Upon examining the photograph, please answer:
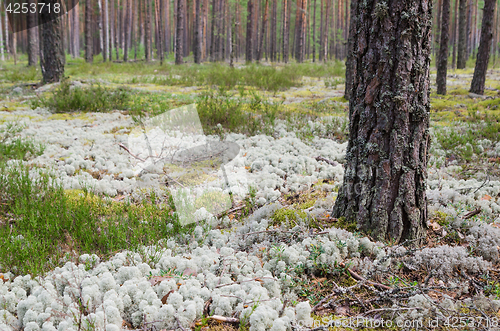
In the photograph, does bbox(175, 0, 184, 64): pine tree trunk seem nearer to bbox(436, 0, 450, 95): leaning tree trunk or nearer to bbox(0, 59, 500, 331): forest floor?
bbox(436, 0, 450, 95): leaning tree trunk

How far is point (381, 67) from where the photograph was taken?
2.33 meters

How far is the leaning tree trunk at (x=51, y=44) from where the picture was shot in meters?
9.11

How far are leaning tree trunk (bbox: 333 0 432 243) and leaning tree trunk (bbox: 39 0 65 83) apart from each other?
9.73 metres

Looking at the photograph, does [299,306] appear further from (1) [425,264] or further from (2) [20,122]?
(2) [20,122]

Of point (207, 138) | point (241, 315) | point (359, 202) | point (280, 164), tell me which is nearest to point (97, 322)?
point (241, 315)

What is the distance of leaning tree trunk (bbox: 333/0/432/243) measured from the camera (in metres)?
2.27

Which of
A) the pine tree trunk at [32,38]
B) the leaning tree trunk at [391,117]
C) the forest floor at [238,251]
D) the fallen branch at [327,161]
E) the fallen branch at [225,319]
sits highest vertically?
the pine tree trunk at [32,38]

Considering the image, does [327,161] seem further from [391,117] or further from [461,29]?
[461,29]

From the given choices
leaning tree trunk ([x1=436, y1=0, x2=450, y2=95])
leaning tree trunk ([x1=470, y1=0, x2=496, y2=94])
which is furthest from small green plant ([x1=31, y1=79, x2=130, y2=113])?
leaning tree trunk ([x1=470, y1=0, x2=496, y2=94])

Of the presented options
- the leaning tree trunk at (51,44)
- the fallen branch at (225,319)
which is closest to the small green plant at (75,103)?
the leaning tree trunk at (51,44)

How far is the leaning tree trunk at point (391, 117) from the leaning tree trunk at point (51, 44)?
9.73 metres

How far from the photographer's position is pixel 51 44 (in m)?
9.27

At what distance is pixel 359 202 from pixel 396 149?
1.71 ft

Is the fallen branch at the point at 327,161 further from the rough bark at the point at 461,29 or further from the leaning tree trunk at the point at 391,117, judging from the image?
the rough bark at the point at 461,29
